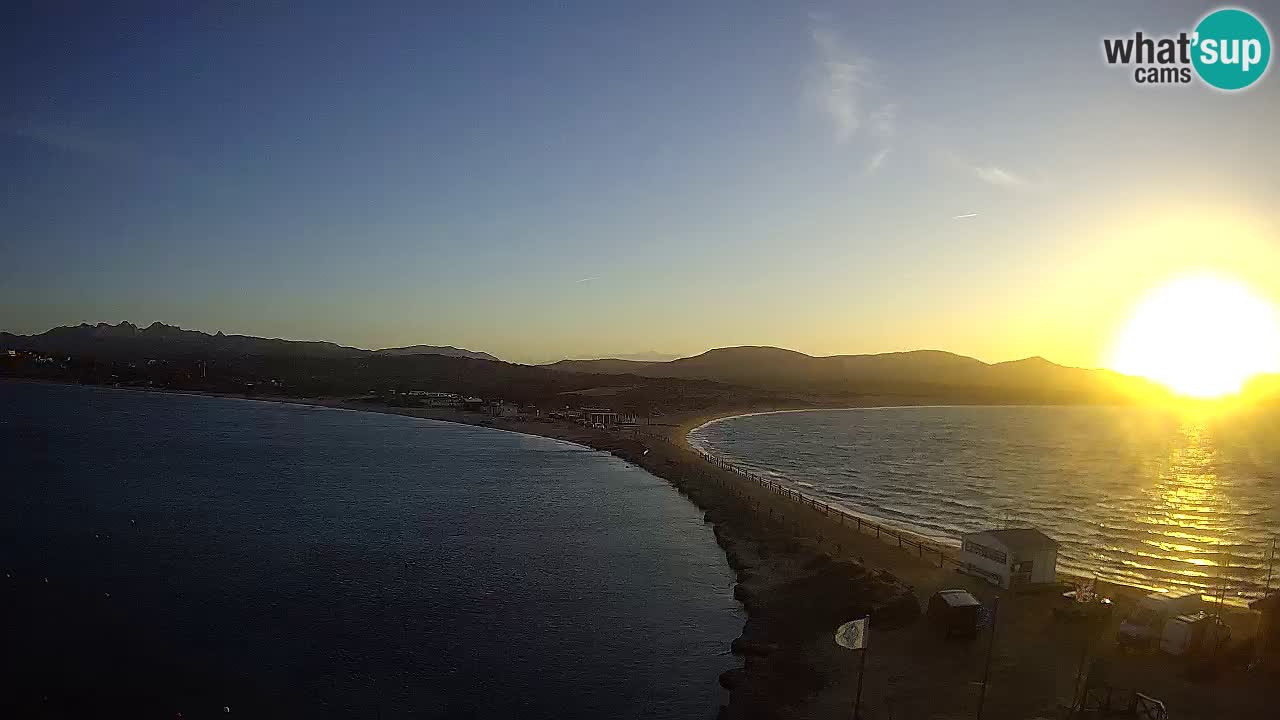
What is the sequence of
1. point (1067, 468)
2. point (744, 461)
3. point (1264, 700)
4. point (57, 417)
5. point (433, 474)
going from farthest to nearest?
point (57, 417) < point (1067, 468) < point (744, 461) < point (433, 474) < point (1264, 700)

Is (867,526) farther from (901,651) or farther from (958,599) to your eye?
(901,651)

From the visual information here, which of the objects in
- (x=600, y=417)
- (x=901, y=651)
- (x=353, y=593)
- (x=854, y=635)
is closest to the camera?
(x=854, y=635)

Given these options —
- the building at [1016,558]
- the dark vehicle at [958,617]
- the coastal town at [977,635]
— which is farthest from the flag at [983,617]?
the building at [1016,558]

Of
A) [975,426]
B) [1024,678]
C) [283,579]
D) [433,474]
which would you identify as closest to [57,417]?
[433,474]

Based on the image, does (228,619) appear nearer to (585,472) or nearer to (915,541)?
(915,541)

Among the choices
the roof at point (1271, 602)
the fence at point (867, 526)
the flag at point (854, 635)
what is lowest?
the fence at point (867, 526)

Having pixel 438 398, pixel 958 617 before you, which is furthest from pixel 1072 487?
pixel 438 398

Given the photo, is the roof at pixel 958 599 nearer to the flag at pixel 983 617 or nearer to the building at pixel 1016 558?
the flag at pixel 983 617
